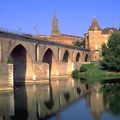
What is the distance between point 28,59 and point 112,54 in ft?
73.8

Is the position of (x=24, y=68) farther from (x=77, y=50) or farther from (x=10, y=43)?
(x=77, y=50)

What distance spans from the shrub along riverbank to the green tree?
137cm

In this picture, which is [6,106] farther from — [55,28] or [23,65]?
[55,28]

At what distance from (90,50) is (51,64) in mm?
34680

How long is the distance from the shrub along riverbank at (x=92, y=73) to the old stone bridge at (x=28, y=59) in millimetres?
2220

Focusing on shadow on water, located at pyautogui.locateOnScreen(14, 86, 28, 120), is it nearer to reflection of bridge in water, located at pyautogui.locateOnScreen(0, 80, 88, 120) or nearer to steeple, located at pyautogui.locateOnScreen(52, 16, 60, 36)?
reflection of bridge in water, located at pyautogui.locateOnScreen(0, 80, 88, 120)

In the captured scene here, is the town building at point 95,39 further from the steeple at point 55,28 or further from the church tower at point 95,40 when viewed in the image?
the steeple at point 55,28

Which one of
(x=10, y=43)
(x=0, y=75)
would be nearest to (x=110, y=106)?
(x=0, y=75)

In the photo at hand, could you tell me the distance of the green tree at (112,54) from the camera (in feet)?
228

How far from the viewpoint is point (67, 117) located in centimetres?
2558

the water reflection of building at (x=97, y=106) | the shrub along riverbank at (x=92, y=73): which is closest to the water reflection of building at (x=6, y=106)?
the water reflection of building at (x=97, y=106)

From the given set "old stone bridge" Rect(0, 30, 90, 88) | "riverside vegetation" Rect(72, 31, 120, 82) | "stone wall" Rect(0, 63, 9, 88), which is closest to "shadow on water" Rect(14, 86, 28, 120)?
"stone wall" Rect(0, 63, 9, 88)

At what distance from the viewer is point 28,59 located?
181 feet

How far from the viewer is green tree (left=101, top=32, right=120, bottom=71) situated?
2731 inches
